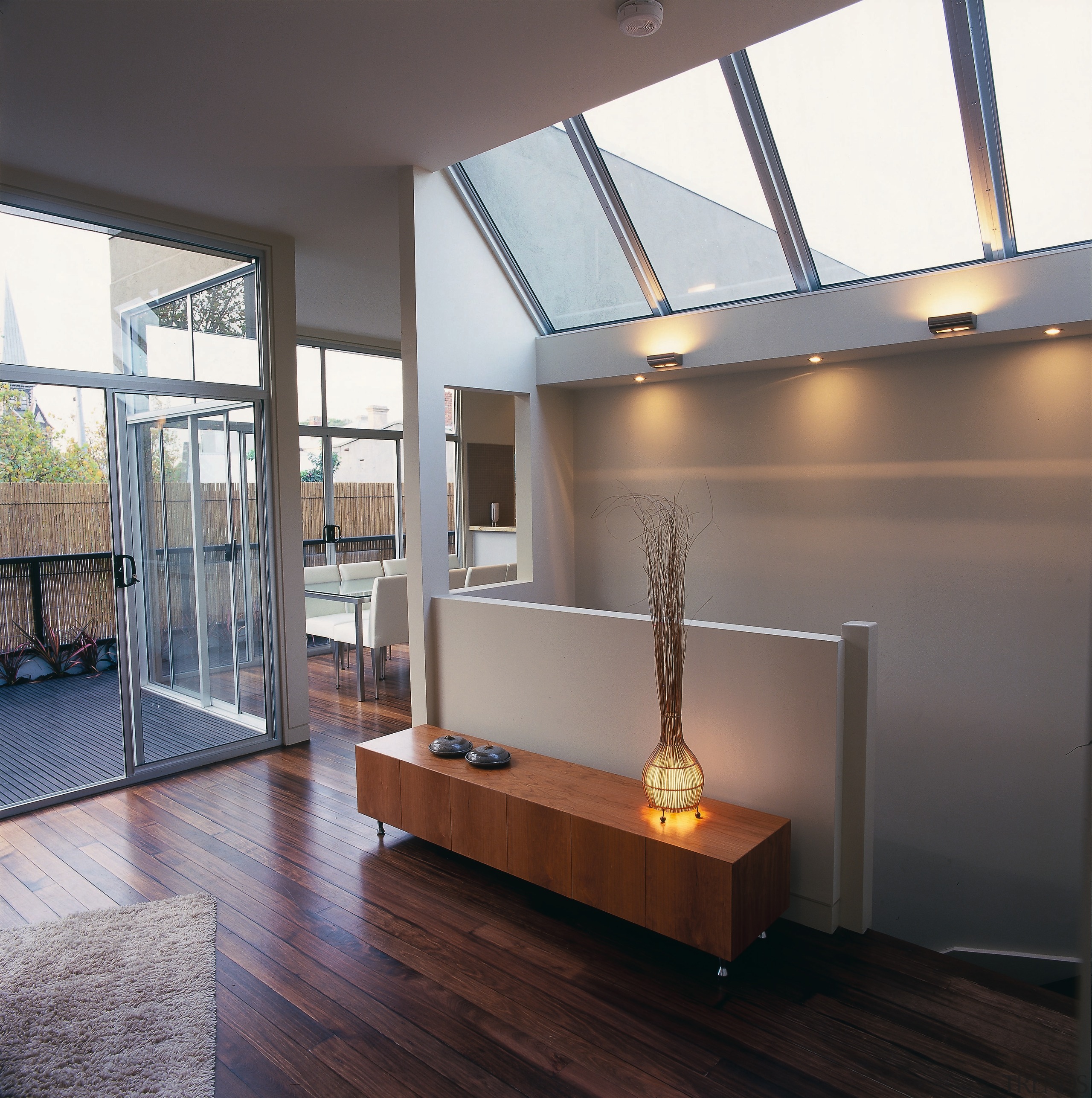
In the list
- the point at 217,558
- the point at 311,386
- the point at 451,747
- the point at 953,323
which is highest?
the point at 311,386

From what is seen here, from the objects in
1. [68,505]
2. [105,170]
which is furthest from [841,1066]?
[68,505]

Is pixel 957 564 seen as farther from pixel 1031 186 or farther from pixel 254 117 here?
pixel 254 117

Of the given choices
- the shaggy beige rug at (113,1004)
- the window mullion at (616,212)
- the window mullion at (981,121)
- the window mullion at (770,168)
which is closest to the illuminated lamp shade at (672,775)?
the shaggy beige rug at (113,1004)

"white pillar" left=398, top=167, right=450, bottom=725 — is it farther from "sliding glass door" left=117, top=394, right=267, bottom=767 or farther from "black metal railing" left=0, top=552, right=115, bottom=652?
"black metal railing" left=0, top=552, right=115, bottom=652

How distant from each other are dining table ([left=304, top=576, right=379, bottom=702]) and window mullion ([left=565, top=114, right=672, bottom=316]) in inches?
109

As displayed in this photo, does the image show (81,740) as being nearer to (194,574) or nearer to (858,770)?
(194,574)

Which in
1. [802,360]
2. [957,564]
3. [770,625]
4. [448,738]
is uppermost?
[802,360]

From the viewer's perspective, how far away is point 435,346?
411cm

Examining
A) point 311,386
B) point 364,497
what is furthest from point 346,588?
point 311,386

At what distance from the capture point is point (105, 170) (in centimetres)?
380

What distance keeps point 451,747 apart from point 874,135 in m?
3.25

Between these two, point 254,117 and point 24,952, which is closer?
point 24,952

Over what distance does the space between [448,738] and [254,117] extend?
273cm

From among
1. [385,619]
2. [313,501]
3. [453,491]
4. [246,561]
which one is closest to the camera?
[246,561]
